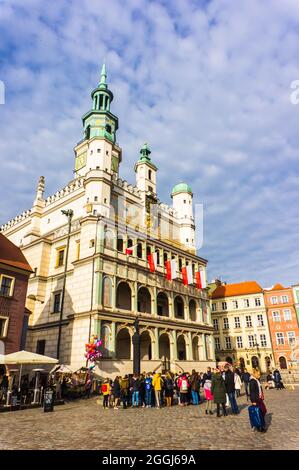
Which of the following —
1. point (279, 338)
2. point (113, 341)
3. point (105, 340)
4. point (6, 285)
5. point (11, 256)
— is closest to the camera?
Result: point (6, 285)

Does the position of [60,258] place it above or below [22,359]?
above

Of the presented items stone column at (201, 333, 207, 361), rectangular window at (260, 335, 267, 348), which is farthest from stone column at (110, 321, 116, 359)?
rectangular window at (260, 335, 267, 348)

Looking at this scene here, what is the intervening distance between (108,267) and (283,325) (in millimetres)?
39004

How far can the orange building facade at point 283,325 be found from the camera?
55812mm

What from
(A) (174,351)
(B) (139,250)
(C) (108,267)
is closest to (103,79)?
(B) (139,250)

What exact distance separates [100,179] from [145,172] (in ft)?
46.3

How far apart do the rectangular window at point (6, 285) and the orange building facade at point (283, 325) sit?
47.5 m

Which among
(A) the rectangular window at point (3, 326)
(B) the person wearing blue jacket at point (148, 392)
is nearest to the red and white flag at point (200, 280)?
(B) the person wearing blue jacket at point (148, 392)

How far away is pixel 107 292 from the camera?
32.4 metres

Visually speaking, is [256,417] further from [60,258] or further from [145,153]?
[145,153]

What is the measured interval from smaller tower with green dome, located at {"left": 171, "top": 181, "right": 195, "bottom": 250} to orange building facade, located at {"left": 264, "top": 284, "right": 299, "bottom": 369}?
2136 cm

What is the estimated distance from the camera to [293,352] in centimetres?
5559

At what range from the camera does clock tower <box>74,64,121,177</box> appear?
41438 millimetres

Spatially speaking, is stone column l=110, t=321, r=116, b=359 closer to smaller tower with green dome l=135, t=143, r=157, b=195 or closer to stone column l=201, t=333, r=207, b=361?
stone column l=201, t=333, r=207, b=361
